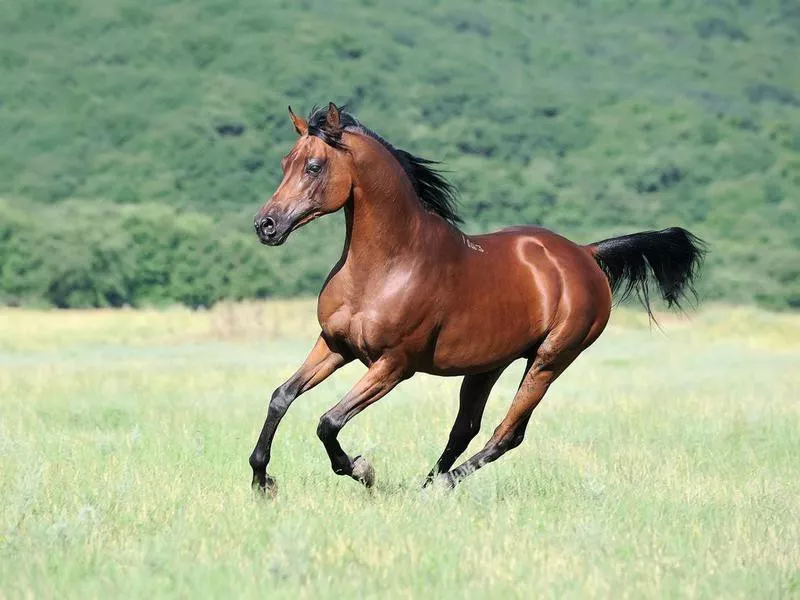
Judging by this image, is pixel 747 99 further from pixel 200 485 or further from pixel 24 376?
pixel 200 485

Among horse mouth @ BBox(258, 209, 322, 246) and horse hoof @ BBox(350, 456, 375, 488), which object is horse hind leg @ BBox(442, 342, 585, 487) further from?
horse mouth @ BBox(258, 209, 322, 246)

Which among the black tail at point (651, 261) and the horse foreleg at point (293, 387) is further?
the black tail at point (651, 261)

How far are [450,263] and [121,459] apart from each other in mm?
3290

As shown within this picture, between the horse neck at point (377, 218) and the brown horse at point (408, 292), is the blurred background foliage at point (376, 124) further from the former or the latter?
the horse neck at point (377, 218)

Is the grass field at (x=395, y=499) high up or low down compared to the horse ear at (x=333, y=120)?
down

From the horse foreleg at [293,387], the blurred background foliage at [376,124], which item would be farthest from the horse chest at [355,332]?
the blurred background foliage at [376,124]

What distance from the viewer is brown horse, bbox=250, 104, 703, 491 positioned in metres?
7.62

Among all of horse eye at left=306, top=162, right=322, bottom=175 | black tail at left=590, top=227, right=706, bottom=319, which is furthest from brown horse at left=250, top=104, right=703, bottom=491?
black tail at left=590, top=227, right=706, bottom=319

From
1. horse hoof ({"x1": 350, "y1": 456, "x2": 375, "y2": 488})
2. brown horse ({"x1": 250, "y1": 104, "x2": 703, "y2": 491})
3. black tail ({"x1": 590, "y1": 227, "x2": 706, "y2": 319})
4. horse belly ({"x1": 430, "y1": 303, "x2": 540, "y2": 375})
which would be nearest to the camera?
brown horse ({"x1": 250, "y1": 104, "x2": 703, "y2": 491})

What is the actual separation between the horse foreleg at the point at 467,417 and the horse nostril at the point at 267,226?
2330mm

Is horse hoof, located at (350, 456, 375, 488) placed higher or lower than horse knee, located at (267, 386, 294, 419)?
lower

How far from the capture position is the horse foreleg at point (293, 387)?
25.5ft

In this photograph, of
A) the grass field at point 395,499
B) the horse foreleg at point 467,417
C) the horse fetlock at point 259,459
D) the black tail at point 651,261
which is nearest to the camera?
the grass field at point 395,499

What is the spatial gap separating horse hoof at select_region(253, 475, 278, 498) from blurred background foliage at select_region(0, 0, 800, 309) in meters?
56.0
